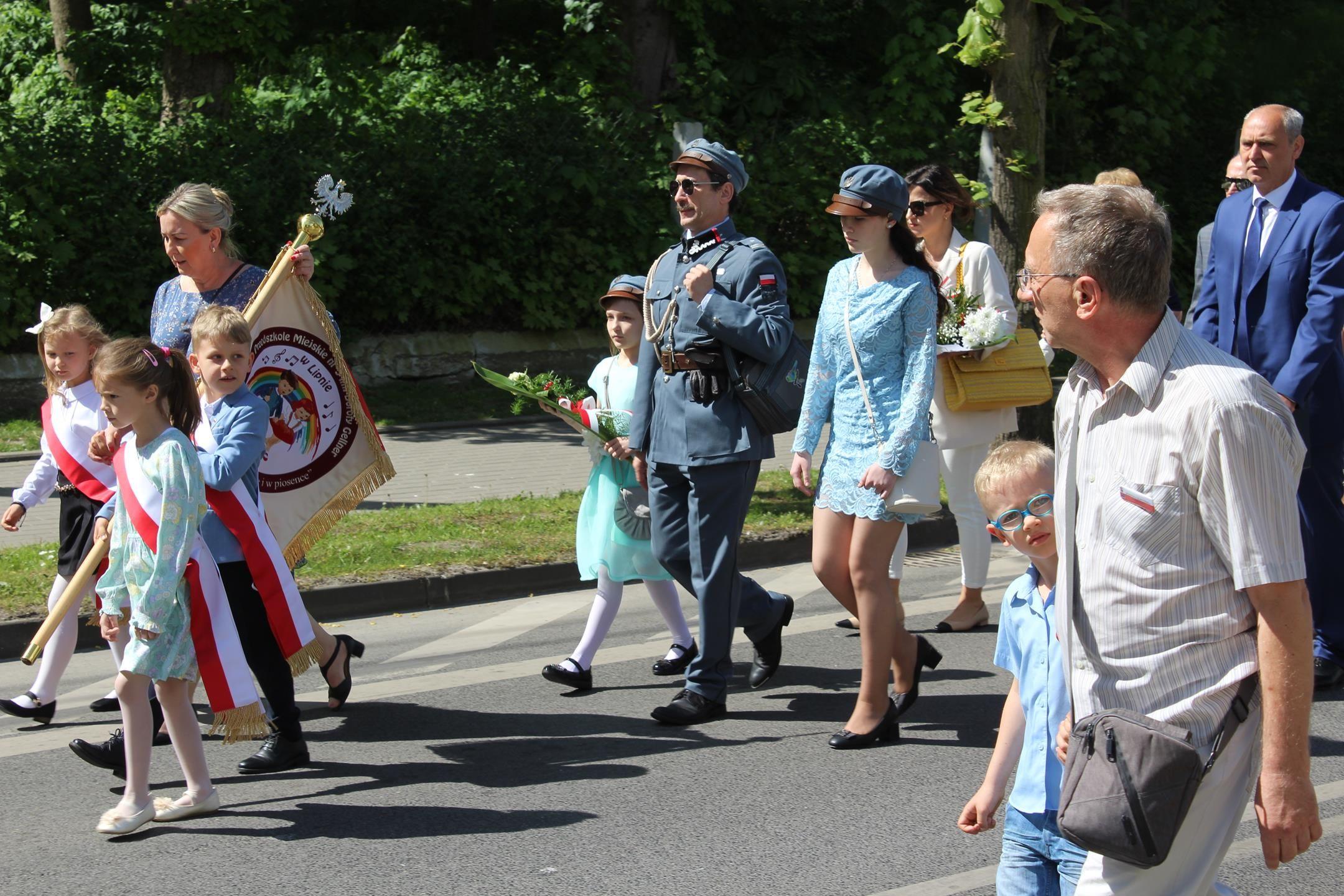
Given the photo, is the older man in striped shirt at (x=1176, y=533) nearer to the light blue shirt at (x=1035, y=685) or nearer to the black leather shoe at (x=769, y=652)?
the light blue shirt at (x=1035, y=685)

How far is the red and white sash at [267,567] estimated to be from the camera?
16.0ft

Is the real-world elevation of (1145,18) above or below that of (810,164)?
above

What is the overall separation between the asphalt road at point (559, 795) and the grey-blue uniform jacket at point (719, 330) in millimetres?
1008

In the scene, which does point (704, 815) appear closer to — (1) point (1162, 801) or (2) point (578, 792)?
(2) point (578, 792)

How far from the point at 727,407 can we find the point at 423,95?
12.5m

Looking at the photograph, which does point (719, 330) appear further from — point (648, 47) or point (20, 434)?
point (648, 47)

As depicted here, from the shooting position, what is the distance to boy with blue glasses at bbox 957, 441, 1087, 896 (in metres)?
2.97

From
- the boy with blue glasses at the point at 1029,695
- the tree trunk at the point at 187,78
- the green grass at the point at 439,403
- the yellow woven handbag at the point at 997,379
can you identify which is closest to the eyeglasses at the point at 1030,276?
the boy with blue glasses at the point at 1029,695

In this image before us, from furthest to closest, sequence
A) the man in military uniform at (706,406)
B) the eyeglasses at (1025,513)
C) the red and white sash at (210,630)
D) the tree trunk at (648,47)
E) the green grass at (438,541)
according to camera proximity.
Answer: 1. the tree trunk at (648,47)
2. the green grass at (438,541)
3. the man in military uniform at (706,406)
4. the red and white sash at (210,630)
5. the eyeglasses at (1025,513)

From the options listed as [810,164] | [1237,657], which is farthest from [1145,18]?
[1237,657]

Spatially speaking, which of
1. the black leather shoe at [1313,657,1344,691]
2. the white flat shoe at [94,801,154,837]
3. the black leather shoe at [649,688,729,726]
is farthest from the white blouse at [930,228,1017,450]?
the white flat shoe at [94,801,154,837]

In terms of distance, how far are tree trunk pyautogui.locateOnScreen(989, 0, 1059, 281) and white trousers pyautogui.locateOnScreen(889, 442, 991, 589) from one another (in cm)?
400

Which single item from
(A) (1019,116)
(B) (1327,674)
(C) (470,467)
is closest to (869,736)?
(B) (1327,674)

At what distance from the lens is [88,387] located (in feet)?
18.5
